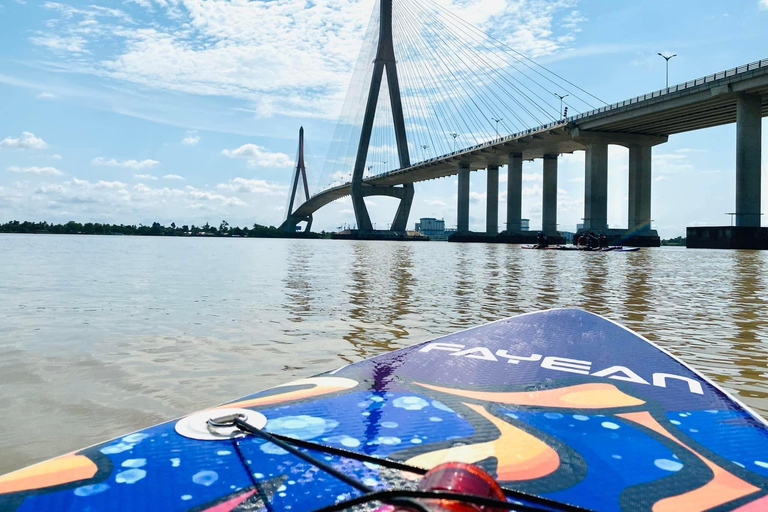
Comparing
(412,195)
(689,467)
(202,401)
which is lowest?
(202,401)

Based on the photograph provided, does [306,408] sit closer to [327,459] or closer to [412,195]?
[327,459]

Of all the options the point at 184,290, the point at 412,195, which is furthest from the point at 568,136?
the point at 184,290

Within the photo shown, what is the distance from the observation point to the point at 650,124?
44844 millimetres

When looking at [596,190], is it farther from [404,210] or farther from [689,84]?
[404,210]

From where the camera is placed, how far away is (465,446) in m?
1.85

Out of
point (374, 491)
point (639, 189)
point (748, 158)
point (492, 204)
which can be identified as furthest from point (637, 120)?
point (374, 491)

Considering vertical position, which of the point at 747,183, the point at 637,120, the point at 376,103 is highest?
the point at 376,103

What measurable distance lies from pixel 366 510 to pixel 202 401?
2.29m

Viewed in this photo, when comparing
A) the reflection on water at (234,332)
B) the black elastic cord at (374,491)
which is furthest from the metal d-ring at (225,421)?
the reflection on water at (234,332)

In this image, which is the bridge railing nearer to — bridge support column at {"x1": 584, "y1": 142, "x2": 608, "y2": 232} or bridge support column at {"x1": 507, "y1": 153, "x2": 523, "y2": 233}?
bridge support column at {"x1": 584, "y1": 142, "x2": 608, "y2": 232}

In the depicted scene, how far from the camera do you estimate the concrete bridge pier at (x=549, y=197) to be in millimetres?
53938

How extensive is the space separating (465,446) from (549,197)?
55.7m

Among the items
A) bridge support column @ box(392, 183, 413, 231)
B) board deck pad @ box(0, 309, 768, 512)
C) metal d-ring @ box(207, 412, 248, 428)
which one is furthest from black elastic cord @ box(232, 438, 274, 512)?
bridge support column @ box(392, 183, 413, 231)

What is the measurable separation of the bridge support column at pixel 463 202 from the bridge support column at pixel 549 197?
29.1 ft
